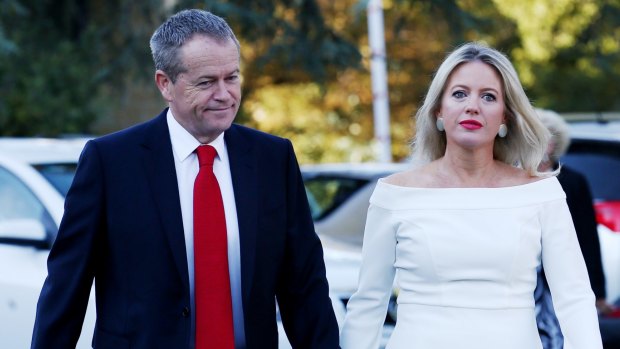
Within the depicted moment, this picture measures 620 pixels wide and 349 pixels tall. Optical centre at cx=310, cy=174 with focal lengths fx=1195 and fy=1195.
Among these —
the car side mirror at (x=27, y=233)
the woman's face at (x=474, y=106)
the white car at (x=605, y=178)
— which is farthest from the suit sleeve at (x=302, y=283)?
the white car at (x=605, y=178)

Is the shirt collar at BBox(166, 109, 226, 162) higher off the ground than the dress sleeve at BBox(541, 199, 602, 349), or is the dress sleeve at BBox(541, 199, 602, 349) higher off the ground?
the shirt collar at BBox(166, 109, 226, 162)

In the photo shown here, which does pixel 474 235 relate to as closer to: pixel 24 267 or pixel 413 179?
pixel 413 179

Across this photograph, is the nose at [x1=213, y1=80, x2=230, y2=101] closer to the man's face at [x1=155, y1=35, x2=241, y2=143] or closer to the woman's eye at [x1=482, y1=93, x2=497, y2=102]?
the man's face at [x1=155, y1=35, x2=241, y2=143]

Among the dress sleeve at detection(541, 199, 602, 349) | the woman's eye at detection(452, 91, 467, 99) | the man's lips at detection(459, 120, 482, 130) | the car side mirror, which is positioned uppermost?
the woman's eye at detection(452, 91, 467, 99)

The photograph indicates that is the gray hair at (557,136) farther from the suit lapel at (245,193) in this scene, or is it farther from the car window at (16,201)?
the car window at (16,201)

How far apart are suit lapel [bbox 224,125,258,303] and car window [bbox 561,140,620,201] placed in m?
3.76

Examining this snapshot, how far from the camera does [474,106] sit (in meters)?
3.97

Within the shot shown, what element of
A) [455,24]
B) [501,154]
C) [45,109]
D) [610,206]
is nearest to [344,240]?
[610,206]

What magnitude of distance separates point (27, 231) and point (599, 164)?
3.44 m

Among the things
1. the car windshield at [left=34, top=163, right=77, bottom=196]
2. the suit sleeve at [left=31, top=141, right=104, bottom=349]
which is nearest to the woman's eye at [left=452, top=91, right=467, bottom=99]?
the suit sleeve at [left=31, top=141, right=104, bottom=349]

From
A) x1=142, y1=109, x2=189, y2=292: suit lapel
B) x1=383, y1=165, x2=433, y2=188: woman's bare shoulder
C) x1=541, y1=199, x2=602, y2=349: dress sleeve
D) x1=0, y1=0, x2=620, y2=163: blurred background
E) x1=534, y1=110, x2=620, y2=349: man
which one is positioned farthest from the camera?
x1=0, y1=0, x2=620, y2=163: blurred background

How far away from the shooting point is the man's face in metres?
3.62

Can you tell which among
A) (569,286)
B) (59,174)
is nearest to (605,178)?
(59,174)

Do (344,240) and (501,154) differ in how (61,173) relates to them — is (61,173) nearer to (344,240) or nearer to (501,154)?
(344,240)
